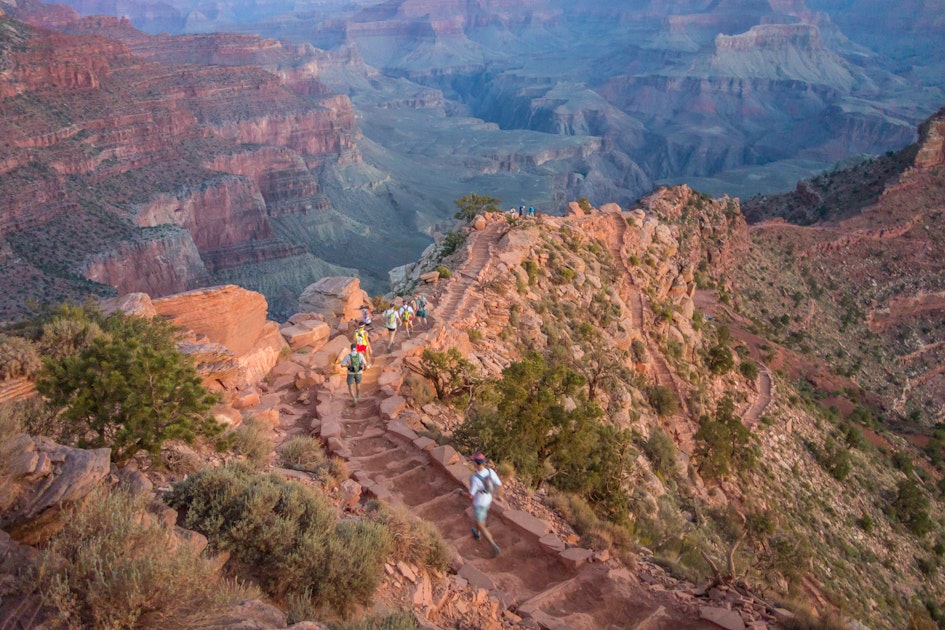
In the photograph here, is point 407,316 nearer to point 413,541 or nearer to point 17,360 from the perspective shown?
point 17,360

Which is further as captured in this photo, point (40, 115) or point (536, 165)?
point (536, 165)

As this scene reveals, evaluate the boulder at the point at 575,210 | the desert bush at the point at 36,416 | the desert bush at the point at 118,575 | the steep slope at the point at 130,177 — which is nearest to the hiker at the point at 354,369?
the desert bush at the point at 36,416

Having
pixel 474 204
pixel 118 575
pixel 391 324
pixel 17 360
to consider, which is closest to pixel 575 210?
pixel 474 204

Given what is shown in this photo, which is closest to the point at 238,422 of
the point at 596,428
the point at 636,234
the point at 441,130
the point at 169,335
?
the point at 169,335

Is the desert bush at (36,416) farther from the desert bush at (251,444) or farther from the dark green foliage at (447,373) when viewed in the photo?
the dark green foliage at (447,373)

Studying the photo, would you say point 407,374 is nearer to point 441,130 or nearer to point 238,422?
point 238,422

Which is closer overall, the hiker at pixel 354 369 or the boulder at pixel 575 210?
the hiker at pixel 354 369
